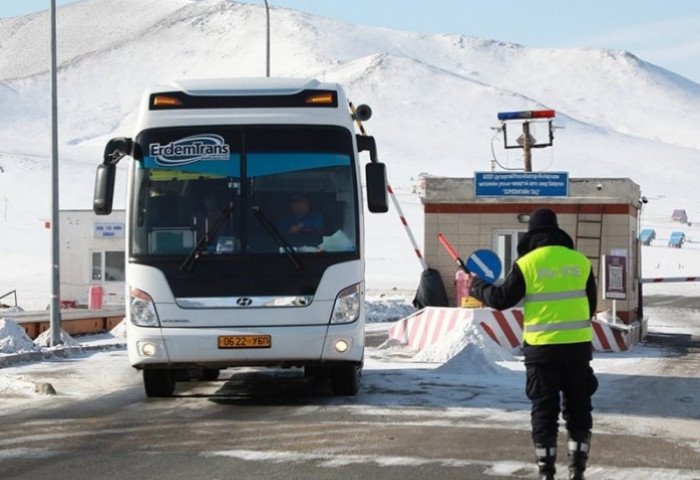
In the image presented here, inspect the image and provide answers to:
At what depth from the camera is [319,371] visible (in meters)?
14.1

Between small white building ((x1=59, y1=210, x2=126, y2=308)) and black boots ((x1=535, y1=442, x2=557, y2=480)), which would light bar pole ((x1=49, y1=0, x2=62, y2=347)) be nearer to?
black boots ((x1=535, y1=442, x2=557, y2=480))

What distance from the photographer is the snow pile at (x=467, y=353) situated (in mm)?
16422

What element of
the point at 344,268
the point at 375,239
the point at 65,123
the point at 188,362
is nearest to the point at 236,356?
the point at 188,362

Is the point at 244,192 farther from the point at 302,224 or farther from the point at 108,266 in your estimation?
the point at 108,266

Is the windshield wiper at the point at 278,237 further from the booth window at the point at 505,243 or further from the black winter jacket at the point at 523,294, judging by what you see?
the booth window at the point at 505,243

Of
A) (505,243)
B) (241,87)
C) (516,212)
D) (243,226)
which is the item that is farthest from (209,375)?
(505,243)

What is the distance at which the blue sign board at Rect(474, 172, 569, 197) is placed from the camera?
2764cm

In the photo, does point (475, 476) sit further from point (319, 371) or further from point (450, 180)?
point (450, 180)

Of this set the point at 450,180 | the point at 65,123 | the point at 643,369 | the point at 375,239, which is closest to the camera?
the point at 643,369

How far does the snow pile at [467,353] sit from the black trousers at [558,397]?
780cm

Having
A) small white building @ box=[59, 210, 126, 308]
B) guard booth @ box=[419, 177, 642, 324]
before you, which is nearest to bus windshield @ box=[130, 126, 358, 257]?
guard booth @ box=[419, 177, 642, 324]

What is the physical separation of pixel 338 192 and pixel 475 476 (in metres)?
4.52

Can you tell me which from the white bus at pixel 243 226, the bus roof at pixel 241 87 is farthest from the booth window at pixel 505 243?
the white bus at pixel 243 226

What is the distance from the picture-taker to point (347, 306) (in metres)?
12.3
